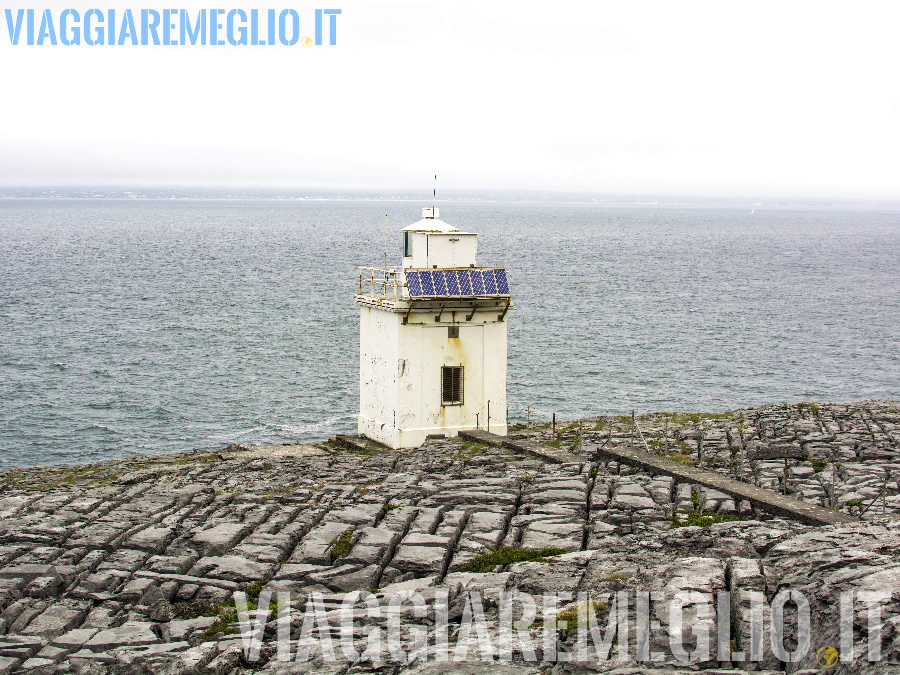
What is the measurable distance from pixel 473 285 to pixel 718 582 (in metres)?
15.4

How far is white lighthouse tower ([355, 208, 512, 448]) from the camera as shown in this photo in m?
26.5

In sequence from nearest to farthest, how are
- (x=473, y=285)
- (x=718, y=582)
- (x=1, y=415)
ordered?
(x=718, y=582)
(x=473, y=285)
(x=1, y=415)

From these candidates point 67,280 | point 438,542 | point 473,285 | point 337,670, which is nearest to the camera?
point 337,670

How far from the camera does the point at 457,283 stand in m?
26.6

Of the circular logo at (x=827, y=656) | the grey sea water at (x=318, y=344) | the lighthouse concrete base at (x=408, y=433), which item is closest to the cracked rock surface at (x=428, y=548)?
the circular logo at (x=827, y=656)

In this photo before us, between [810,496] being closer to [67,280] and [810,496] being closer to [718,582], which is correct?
[718,582]

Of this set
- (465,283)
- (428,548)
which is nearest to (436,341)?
(465,283)

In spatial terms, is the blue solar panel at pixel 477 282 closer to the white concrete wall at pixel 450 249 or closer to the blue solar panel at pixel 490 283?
the blue solar panel at pixel 490 283

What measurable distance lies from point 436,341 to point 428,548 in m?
11.6

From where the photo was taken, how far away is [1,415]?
39.3 m

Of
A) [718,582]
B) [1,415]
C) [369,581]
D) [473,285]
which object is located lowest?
[1,415]

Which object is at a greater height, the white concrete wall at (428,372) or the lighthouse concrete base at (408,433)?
the white concrete wall at (428,372)

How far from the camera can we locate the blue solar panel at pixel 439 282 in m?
26.3

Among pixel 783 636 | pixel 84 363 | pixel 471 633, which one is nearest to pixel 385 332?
pixel 471 633
